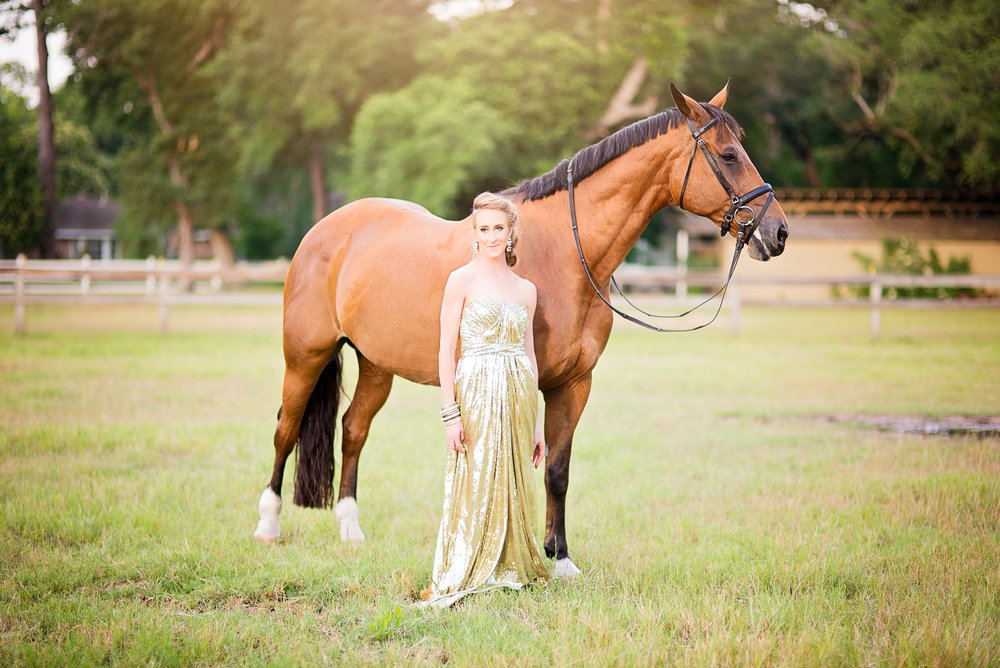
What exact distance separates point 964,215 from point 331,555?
38.1m

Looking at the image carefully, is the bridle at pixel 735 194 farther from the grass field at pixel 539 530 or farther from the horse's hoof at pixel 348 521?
the horse's hoof at pixel 348 521

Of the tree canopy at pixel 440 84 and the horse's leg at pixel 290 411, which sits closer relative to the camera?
the horse's leg at pixel 290 411

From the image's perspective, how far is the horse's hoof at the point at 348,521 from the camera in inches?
184

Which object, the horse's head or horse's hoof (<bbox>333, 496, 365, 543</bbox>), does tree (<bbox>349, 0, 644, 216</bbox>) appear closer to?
horse's hoof (<bbox>333, 496, 365, 543</bbox>)

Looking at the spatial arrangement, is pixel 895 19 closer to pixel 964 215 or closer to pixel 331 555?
pixel 964 215

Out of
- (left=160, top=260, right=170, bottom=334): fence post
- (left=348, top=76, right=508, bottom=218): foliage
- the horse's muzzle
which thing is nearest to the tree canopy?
(left=348, top=76, right=508, bottom=218): foliage

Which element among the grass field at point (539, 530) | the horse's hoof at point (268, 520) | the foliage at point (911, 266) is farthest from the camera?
the foliage at point (911, 266)

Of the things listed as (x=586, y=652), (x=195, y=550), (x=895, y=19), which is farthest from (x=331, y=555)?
(x=895, y=19)

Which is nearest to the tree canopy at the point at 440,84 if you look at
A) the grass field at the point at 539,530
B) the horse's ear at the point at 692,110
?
the grass field at the point at 539,530

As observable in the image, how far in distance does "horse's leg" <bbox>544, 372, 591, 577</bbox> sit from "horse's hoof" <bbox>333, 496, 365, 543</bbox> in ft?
4.09

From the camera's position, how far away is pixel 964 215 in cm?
3481

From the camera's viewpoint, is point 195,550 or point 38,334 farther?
point 38,334

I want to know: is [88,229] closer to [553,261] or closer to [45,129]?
[45,129]

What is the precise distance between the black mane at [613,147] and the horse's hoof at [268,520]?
237cm
